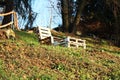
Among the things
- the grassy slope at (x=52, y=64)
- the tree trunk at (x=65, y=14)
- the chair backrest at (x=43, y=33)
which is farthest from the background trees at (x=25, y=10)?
the grassy slope at (x=52, y=64)

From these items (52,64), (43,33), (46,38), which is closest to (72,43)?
(46,38)

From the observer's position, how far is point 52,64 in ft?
53.1

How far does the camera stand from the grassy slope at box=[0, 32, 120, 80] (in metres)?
14.6

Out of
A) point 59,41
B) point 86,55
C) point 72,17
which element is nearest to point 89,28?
point 72,17

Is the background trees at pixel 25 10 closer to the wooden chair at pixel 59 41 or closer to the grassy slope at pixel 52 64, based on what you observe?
the wooden chair at pixel 59 41

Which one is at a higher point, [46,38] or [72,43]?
[46,38]

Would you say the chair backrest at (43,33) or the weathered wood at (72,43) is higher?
the chair backrest at (43,33)

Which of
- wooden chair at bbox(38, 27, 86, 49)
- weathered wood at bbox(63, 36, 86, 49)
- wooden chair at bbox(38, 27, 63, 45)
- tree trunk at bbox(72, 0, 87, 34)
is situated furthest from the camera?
tree trunk at bbox(72, 0, 87, 34)

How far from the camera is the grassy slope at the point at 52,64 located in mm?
14562

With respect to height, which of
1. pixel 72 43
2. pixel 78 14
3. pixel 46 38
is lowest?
pixel 72 43

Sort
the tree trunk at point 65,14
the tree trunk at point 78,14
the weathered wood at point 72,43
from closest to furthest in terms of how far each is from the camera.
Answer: the weathered wood at point 72,43
the tree trunk at point 78,14
the tree trunk at point 65,14

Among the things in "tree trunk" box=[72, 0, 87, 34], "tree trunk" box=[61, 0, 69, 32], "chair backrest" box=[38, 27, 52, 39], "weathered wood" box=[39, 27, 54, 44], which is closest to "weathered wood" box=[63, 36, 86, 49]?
"weathered wood" box=[39, 27, 54, 44]

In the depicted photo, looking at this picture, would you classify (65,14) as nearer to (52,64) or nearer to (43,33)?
(43,33)

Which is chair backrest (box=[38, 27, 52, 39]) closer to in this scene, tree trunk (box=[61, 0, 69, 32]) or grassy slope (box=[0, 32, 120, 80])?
grassy slope (box=[0, 32, 120, 80])
